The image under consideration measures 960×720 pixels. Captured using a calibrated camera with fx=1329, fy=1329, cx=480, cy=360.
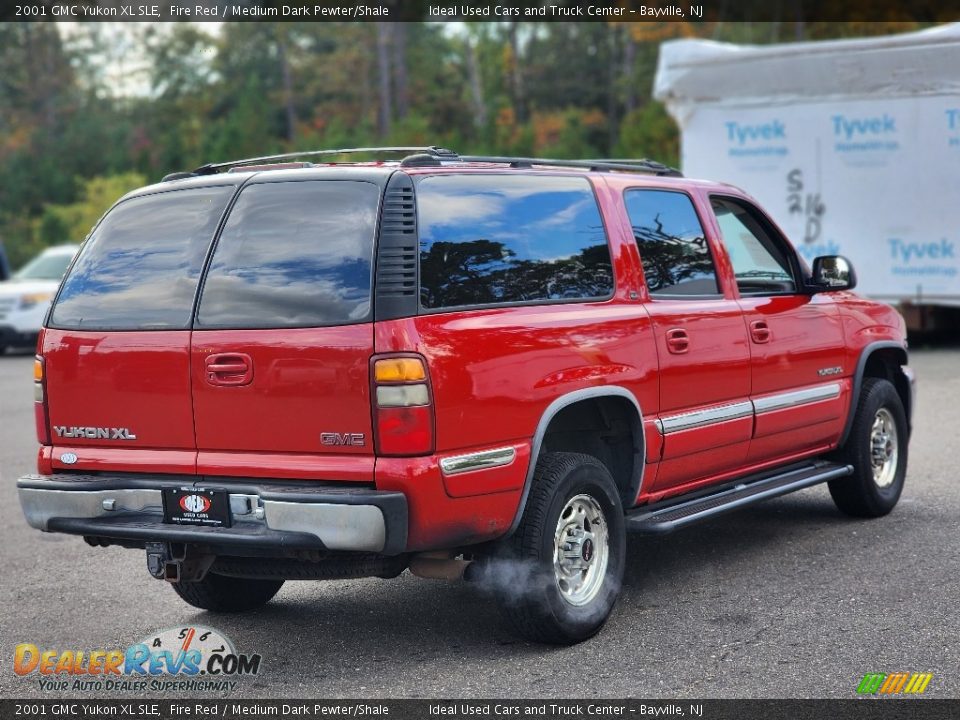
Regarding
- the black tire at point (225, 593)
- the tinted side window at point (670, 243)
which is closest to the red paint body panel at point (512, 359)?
the tinted side window at point (670, 243)

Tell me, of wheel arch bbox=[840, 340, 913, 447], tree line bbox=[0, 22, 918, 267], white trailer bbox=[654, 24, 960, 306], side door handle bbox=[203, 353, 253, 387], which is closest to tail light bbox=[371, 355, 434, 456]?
side door handle bbox=[203, 353, 253, 387]

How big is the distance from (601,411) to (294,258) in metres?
1.57

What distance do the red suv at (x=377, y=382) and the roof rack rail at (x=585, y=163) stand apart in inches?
1.1

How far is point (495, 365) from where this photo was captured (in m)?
5.04

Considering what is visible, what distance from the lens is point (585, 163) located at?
6.24 m

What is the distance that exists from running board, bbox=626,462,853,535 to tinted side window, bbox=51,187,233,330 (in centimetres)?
219

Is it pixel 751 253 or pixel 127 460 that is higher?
pixel 751 253

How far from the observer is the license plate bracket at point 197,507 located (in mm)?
4961

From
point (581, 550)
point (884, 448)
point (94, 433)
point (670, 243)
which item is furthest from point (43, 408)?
point (884, 448)

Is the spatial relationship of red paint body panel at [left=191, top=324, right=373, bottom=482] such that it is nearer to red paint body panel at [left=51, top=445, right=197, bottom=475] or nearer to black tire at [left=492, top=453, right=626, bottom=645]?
red paint body panel at [left=51, top=445, right=197, bottom=475]

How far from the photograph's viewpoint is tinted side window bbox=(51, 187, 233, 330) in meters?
5.22

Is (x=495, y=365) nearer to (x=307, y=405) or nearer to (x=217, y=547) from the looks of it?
(x=307, y=405)

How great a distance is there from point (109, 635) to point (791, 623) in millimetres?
2918

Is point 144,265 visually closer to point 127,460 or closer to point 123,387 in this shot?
point 123,387
